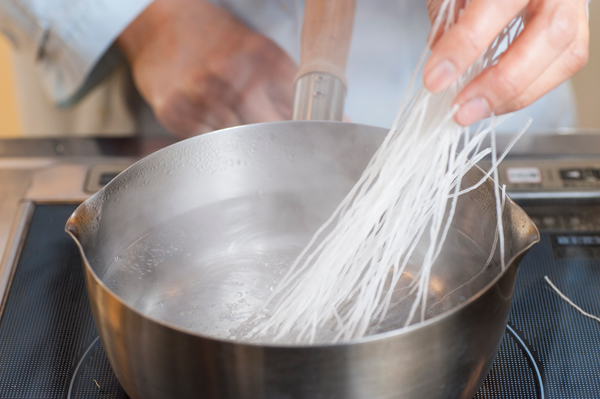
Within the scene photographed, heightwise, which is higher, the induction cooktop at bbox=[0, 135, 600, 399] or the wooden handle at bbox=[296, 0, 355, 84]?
the wooden handle at bbox=[296, 0, 355, 84]

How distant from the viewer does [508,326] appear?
0.50 metres

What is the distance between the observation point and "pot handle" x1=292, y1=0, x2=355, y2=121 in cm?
53

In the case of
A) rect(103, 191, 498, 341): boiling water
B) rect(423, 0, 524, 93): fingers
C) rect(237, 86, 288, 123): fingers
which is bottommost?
rect(103, 191, 498, 341): boiling water

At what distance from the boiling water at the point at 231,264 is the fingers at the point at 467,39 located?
18cm

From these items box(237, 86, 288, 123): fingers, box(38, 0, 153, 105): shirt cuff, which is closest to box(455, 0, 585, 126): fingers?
box(237, 86, 288, 123): fingers

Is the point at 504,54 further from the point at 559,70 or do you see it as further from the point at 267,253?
the point at 267,253

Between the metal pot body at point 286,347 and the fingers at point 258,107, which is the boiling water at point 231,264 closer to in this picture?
the metal pot body at point 286,347

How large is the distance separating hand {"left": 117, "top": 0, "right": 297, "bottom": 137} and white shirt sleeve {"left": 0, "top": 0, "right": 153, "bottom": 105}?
0.28 feet

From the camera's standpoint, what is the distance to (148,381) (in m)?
0.33

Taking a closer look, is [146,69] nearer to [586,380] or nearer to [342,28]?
[342,28]

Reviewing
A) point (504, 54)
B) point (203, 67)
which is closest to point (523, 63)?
point (504, 54)

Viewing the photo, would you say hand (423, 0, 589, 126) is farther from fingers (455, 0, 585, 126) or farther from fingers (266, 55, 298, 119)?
fingers (266, 55, 298, 119)

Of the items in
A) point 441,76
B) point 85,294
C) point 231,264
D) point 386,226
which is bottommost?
point 85,294

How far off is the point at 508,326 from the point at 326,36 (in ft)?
1.14
